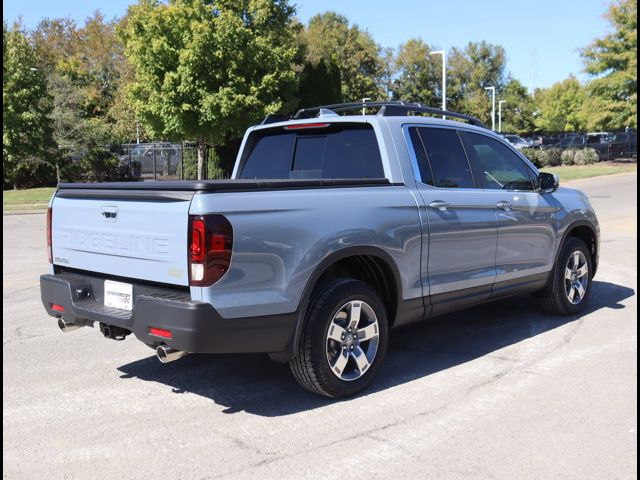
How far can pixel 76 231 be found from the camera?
475 cm

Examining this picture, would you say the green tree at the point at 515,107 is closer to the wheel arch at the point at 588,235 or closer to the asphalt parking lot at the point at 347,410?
the wheel arch at the point at 588,235

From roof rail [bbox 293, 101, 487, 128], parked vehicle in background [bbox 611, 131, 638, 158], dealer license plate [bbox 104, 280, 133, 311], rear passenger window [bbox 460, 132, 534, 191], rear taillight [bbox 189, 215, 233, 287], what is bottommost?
dealer license plate [bbox 104, 280, 133, 311]

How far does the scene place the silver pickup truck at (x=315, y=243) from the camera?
393 centimetres

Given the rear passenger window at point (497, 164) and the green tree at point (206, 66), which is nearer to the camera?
the rear passenger window at point (497, 164)

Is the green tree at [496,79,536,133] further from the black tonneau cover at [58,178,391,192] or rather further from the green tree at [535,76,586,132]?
the black tonneau cover at [58,178,391,192]

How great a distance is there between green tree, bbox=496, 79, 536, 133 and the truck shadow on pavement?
82.4m

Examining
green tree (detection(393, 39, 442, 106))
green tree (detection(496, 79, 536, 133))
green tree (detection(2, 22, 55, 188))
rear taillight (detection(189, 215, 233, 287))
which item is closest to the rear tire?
rear taillight (detection(189, 215, 233, 287))

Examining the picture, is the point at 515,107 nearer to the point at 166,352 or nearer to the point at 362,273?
the point at 362,273

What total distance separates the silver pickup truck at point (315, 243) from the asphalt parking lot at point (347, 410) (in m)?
0.44

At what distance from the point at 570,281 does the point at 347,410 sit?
11.1 feet

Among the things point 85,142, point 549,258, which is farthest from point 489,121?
point 549,258

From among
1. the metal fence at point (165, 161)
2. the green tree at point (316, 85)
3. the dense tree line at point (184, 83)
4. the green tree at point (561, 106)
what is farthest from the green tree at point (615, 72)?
the green tree at point (561, 106)

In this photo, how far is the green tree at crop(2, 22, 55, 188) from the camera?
29.5 m

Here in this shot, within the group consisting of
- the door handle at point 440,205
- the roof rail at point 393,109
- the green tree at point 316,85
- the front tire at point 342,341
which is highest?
the green tree at point 316,85
